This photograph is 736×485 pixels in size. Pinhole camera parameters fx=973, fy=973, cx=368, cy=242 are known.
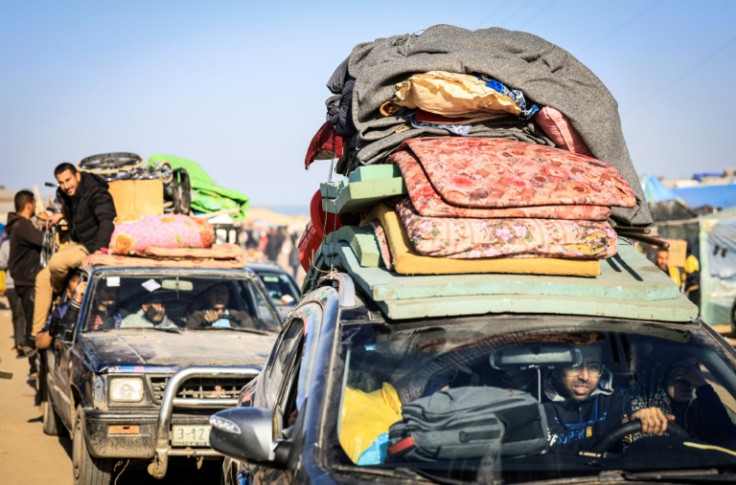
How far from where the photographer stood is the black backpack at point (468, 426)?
3.13m

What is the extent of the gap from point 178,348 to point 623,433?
5148 mm

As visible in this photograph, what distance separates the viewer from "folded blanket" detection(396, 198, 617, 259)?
3713mm

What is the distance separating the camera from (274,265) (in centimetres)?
1509

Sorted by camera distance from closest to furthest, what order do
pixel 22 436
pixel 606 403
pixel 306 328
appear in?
pixel 606 403 < pixel 306 328 < pixel 22 436

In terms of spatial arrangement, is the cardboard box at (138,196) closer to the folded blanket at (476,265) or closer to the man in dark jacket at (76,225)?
the man in dark jacket at (76,225)

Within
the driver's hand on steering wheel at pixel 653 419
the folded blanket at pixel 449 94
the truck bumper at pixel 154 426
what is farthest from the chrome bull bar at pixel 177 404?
the driver's hand on steering wheel at pixel 653 419

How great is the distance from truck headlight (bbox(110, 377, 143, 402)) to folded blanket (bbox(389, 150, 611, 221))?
13.4 feet

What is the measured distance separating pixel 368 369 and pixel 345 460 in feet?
1.44

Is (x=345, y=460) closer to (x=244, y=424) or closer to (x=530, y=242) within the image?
(x=244, y=424)

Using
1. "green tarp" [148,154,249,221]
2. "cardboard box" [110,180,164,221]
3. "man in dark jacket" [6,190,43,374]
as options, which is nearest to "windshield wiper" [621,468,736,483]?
"cardboard box" [110,180,164,221]

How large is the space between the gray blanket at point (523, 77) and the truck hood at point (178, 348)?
336 cm

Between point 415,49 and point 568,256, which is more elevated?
point 415,49

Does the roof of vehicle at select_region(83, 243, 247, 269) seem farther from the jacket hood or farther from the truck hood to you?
the jacket hood

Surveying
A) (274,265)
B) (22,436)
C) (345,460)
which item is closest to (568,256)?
(345,460)
